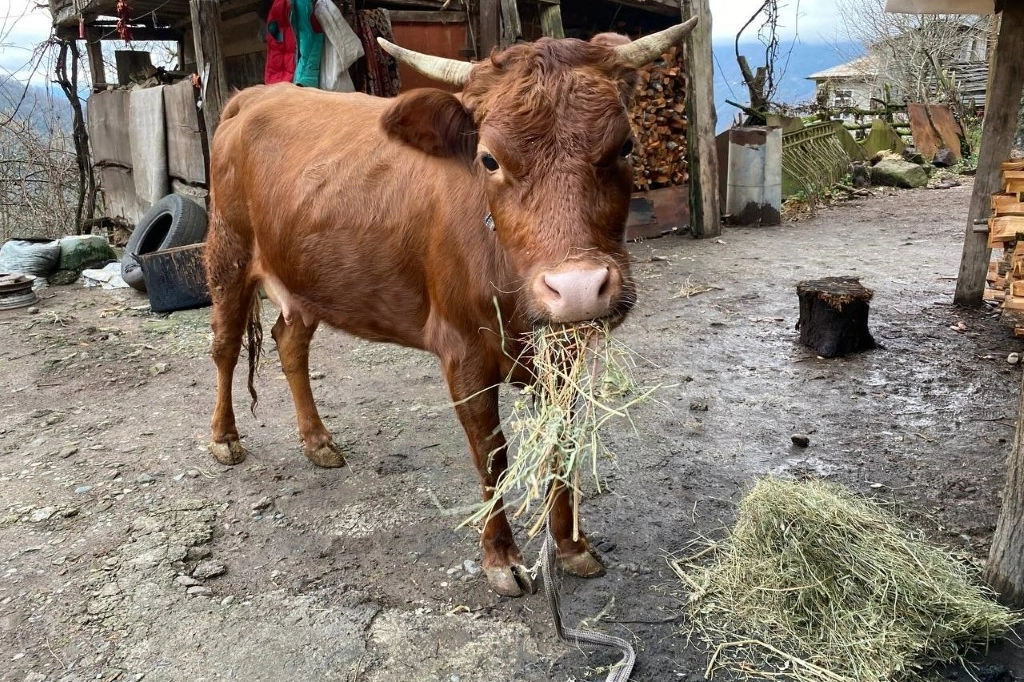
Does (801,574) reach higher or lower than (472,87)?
lower

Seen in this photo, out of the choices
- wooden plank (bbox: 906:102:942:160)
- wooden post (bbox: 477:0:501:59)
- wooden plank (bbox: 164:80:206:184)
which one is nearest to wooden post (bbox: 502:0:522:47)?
wooden post (bbox: 477:0:501:59)

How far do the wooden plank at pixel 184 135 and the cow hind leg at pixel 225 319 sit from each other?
468cm

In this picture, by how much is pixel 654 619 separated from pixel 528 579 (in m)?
0.51

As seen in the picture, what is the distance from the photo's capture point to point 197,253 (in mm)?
6820

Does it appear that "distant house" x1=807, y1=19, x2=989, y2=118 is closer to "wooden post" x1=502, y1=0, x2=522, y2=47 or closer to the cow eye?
"wooden post" x1=502, y1=0, x2=522, y2=47

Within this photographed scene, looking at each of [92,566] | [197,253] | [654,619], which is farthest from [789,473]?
[197,253]

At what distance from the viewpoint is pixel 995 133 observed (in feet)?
18.9

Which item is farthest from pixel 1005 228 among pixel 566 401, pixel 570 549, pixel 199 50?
pixel 199 50

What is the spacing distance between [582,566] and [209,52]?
6590 mm

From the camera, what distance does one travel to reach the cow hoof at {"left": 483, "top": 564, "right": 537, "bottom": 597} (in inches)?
112

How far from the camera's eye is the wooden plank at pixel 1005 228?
4.88 metres

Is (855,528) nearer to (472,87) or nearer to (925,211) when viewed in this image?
(472,87)

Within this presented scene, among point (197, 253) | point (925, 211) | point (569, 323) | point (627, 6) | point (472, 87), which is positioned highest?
point (627, 6)

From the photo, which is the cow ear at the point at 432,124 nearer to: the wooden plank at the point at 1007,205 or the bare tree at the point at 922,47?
the wooden plank at the point at 1007,205
